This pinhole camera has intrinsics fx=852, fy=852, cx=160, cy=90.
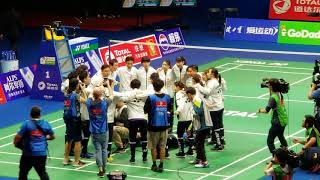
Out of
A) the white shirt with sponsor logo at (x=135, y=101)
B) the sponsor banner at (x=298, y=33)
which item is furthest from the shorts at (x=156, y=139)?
the sponsor banner at (x=298, y=33)

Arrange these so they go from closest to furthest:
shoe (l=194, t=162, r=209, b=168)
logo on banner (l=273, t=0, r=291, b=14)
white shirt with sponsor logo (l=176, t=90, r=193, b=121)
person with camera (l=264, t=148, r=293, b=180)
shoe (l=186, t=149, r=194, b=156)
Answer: person with camera (l=264, t=148, r=293, b=180)
shoe (l=194, t=162, r=209, b=168)
white shirt with sponsor logo (l=176, t=90, r=193, b=121)
shoe (l=186, t=149, r=194, b=156)
logo on banner (l=273, t=0, r=291, b=14)

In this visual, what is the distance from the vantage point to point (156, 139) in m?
Answer: 19.7

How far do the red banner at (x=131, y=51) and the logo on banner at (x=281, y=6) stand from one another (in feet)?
34.7

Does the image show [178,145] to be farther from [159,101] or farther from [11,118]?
[11,118]

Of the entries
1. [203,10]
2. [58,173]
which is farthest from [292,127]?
[203,10]

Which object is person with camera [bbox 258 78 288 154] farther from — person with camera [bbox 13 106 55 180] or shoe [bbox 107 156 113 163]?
person with camera [bbox 13 106 55 180]

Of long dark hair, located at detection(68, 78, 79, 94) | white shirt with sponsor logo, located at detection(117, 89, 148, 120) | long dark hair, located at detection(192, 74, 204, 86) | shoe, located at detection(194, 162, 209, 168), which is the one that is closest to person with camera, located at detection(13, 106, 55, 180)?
long dark hair, located at detection(68, 78, 79, 94)

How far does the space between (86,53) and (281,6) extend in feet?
54.2

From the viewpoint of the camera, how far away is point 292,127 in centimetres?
2412

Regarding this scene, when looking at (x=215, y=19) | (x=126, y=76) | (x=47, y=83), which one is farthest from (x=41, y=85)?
(x=215, y=19)

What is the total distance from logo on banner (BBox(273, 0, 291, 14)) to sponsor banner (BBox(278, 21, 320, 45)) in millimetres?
3876

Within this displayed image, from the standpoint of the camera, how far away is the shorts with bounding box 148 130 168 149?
19719 mm

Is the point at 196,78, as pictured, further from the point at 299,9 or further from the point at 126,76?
the point at 299,9

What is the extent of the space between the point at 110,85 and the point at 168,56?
1535cm
